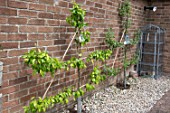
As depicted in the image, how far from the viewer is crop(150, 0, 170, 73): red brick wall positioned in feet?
17.8

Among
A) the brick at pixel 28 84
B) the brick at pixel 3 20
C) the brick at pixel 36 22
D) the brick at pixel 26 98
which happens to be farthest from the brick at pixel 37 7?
the brick at pixel 26 98

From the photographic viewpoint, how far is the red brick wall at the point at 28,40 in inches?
79.7

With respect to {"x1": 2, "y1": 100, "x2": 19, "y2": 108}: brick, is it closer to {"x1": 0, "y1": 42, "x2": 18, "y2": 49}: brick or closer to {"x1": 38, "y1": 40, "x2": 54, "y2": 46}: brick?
{"x1": 0, "y1": 42, "x2": 18, "y2": 49}: brick

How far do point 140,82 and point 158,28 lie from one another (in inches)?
58.0

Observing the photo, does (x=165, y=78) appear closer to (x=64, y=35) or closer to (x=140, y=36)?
(x=140, y=36)

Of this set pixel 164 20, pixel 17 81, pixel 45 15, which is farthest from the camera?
pixel 164 20

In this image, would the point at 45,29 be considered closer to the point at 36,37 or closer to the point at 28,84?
the point at 36,37

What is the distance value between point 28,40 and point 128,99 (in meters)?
2.21

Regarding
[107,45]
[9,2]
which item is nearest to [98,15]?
[107,45]

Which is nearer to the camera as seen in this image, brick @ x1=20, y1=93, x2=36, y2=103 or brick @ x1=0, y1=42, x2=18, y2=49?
brick @ x1=0, y1=42, x2=18, y2=49

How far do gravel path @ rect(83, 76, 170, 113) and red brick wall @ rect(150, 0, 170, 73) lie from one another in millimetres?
954

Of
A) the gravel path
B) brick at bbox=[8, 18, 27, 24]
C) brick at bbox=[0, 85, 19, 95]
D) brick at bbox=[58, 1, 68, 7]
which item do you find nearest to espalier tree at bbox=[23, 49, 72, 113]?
brick at bbox=[0, 85, 19, 95]

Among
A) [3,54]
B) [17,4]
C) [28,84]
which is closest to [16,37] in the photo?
[3,54]

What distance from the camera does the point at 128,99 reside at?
3.70 metres
